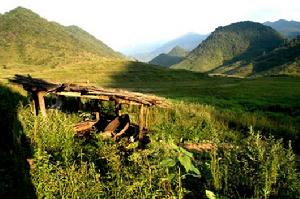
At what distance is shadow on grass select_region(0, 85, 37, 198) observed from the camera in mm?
9169

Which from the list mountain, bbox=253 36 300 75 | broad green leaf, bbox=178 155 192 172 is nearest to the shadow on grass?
broad green leaf, bbox=178 155 192 172

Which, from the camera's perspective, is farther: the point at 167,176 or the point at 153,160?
the point at 153,160

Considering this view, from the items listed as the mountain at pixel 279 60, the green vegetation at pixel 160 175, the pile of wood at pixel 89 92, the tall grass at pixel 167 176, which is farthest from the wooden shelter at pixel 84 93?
the mountain at pixel 279 60

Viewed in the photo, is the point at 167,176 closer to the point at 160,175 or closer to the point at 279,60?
the point at 160,175

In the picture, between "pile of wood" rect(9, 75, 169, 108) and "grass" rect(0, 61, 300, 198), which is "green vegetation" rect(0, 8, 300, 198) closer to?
"grass" rect(0, 61, 300, 198)

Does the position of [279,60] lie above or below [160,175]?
below

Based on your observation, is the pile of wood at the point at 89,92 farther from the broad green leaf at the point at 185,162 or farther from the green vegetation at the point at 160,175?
the broad green leaf at the point at 185,162

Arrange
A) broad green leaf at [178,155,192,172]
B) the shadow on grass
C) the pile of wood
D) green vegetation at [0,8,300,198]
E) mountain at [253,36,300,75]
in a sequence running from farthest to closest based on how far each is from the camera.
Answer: mountain at [253,36,300,75] → the pile of wood → the shadow on grass → green vegetation at [0,8,300,198] → broad green leaf at [178,155,192,172]

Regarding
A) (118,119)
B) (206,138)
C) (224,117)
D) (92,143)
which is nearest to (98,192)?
(92,143)

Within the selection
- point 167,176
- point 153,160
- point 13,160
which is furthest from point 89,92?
point 167,176

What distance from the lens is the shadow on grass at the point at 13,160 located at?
361 inches

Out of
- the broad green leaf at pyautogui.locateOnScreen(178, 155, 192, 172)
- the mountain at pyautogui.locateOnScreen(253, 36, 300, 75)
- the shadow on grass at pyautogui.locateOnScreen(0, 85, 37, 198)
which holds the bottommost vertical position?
the mountain at pyautogui.locateOnScreen(253, 36, 300, 75)

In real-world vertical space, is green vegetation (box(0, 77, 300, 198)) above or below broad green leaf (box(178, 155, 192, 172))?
below

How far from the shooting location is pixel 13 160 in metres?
11.4
